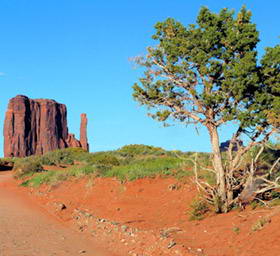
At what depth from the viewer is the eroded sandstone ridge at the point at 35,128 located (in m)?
108

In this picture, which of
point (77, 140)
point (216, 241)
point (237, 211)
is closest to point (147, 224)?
point (237, 211)

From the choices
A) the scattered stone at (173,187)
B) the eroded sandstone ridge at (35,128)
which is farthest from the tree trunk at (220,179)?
the eroded sandstone ridge at (35,128)

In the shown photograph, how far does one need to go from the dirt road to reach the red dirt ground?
65 cm

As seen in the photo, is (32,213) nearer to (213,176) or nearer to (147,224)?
(147,224)

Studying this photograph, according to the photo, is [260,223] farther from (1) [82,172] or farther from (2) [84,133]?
(2) [84,133]

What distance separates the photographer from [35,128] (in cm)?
11281

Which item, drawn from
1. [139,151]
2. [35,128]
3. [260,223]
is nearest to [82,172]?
[260,223]

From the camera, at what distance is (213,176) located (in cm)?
1842

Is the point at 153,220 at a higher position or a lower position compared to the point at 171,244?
higher

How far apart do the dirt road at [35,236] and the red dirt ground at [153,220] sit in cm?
65

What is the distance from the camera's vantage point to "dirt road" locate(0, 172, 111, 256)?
33.3 feet

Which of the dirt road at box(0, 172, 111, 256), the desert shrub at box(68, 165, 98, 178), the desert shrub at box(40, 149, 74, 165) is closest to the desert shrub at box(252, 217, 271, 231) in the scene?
the dirt road at box(0, 172, 111, 256)

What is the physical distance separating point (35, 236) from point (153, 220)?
4.57 m

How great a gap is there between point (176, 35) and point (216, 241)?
7858mm
